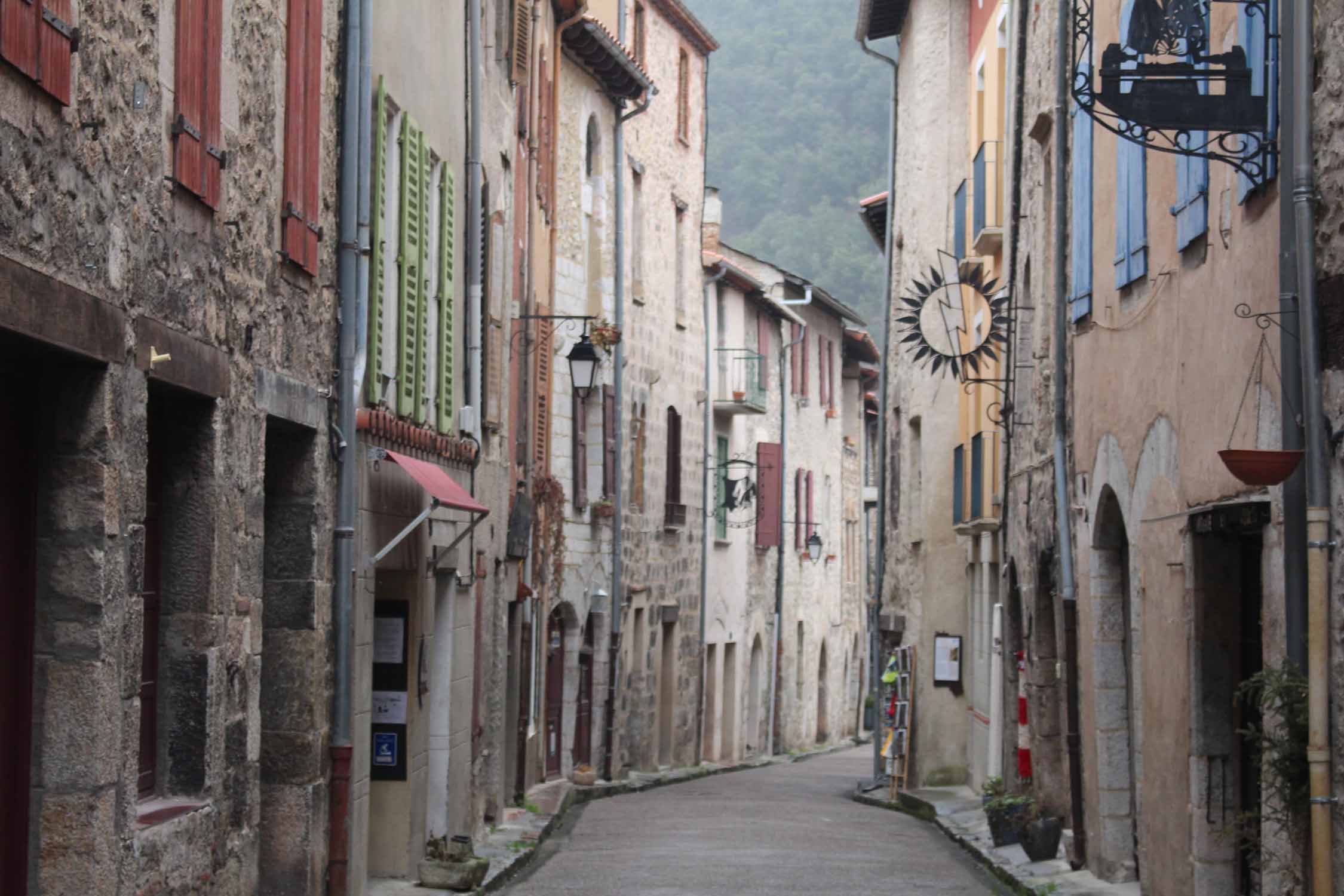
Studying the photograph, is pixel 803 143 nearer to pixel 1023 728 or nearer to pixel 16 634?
Answer: pixel 1023 728

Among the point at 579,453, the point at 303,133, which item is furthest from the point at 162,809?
the point at 579,453

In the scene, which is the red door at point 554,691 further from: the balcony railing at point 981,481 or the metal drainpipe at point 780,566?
the metal drainpipe at point 780,566

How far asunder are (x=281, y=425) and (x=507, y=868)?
16.0ft

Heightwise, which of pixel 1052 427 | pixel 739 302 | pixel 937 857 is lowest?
pixel 937 857

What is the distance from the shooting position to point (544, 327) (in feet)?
64.2

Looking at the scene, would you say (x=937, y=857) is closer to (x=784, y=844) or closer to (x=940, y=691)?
(x=784, y=844)

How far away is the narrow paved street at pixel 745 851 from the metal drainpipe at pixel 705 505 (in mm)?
5787

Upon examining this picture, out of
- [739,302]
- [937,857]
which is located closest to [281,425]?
[937,857]

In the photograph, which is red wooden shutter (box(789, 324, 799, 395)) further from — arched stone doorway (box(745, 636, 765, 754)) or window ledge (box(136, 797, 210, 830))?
window ledge (box(136, 797, 210, 830))

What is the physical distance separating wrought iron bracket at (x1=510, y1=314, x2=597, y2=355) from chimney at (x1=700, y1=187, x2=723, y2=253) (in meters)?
7.55

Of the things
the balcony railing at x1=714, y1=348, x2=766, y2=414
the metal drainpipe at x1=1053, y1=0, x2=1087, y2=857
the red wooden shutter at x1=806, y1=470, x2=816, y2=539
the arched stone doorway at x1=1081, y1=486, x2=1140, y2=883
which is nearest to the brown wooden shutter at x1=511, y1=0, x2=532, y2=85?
the metal drainpipe at x1=1053, y1=0, x2=1087, y2=857

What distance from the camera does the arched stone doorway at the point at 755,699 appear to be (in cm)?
3278

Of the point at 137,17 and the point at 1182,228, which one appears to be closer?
the point at 137,17

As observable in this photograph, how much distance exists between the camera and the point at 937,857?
14828 mm
